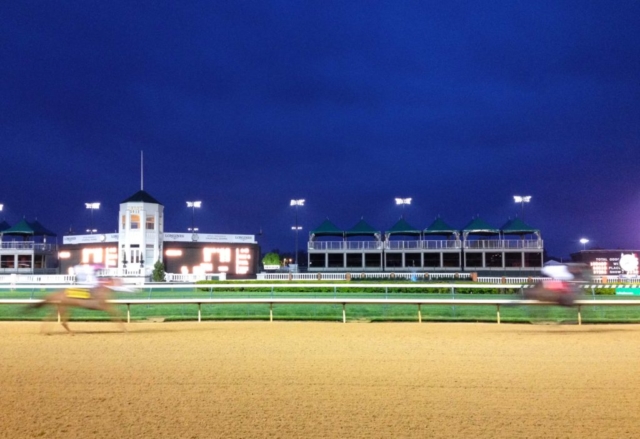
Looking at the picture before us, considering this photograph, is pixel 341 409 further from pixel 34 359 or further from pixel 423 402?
pixel 34 359

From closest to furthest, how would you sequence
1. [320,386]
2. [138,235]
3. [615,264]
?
[320,386] → [615,264] → [138,235]

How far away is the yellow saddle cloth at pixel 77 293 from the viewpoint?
35.6ft

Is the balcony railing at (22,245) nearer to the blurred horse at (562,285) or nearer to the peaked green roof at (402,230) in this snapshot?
the peaked green roof at (402,230)

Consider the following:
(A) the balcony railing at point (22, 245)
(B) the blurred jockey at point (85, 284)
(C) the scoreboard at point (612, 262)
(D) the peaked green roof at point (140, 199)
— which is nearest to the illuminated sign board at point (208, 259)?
(D) the peaked green roof at point (140, 199)

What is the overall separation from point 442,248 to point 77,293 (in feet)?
136

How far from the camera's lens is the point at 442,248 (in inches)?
1935

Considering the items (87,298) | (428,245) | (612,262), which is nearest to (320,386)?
(87,298)

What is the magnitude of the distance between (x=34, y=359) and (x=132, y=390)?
3.00 metres

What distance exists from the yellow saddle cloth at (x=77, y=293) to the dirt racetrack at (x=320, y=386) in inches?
33.3

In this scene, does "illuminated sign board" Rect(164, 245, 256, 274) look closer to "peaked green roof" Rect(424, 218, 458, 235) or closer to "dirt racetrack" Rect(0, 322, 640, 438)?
"peaked green roof" Rect(424, 218, 458, 235)

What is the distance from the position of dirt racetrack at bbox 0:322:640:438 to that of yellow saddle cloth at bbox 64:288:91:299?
33.3 inches

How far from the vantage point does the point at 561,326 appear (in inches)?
513

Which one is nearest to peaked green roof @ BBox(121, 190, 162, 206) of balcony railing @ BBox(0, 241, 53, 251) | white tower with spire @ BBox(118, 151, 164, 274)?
white tower with spire @ BBox(118, 151, 164, 274)

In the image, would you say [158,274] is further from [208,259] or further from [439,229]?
[439,229]
